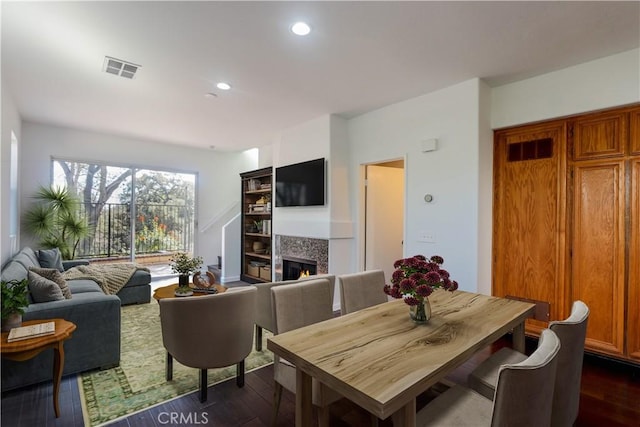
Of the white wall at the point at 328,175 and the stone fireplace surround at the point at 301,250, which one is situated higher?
the white wall at the point at 328,175

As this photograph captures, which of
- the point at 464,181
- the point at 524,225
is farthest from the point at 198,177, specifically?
the point at 524,225

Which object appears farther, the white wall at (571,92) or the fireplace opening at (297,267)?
the fireplace opening at (297,267)

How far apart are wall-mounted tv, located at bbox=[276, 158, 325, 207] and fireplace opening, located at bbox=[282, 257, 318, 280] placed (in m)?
0.86

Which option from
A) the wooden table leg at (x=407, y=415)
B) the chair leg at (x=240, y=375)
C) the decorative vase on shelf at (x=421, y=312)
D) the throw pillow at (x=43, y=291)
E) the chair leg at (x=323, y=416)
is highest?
the decorative vase on shelf at (x=421, y=312)

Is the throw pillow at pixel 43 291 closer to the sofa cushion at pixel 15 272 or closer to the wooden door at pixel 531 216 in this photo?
the sofa cushion at pixel 15 272

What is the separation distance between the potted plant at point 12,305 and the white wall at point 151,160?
363 centimetres

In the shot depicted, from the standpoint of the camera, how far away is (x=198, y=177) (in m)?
6.55

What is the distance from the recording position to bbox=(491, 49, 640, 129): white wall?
101 inches

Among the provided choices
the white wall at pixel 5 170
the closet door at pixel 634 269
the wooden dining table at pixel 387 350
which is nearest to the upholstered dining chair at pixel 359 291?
the wooden dining table at pixel 387 350

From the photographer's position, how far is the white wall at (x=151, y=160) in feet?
15.9

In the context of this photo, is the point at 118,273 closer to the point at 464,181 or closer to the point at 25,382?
the point at 25,382

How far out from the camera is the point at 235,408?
208cm

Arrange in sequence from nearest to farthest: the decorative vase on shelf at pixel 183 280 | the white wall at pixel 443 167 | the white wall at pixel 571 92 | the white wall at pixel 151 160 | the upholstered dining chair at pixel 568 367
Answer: the upholstered dining chair at pixel 568 367, the white wall at pixel 571 92, the white wall at pixel 443 167, the decorative vase on shelf at pixel 183 280, the white wall at pixel 151 160

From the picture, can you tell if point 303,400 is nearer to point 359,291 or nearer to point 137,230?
point 359,291
